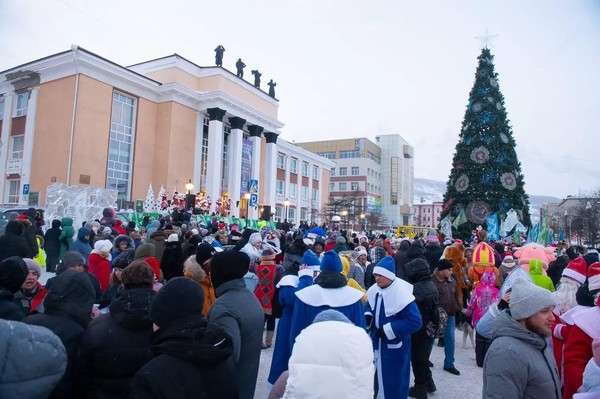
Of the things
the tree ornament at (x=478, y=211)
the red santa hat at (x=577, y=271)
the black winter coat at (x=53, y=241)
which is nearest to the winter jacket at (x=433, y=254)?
the red santa hat at (x=577, y=271)

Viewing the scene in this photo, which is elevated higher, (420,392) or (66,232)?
(66,232)

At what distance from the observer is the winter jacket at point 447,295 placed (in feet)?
19.9

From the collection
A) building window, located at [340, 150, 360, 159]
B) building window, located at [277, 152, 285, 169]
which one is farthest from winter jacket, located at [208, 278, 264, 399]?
building window, located at [340, 150, 360, 159]

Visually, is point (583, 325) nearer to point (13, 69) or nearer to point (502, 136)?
point (502, 136)

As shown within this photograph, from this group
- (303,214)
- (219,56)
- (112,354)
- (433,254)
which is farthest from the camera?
(303,214)

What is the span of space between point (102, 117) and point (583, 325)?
97.9 ft

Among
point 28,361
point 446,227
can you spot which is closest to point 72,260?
point 28,361

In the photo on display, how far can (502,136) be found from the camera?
22031 mm

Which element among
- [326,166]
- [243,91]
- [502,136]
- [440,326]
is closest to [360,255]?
[440,326]

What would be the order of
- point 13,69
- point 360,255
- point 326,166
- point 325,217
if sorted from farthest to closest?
point 326,166 → point 325,217 → point 13,69 → point 360,255

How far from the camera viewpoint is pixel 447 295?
6094mm

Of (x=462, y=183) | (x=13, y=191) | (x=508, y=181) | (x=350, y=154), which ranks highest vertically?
(x=350, y=154)

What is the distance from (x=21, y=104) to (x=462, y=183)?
31401 mm

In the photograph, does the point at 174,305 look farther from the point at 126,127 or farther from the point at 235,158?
the point at 235,158
